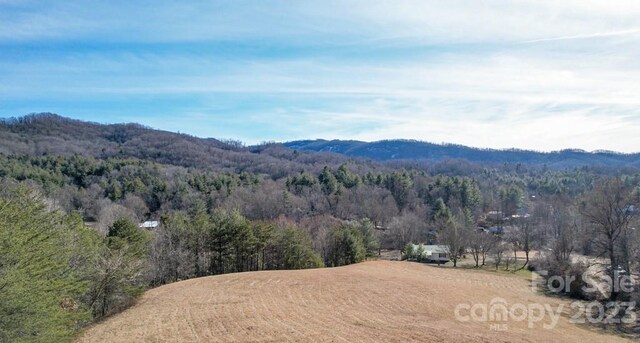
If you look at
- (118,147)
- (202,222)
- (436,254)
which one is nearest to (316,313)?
(202,222)

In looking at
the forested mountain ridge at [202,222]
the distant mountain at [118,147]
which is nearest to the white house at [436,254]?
the forested mountain ridge at [202,222]

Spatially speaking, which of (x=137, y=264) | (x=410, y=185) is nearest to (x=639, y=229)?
(x=137, y=264)

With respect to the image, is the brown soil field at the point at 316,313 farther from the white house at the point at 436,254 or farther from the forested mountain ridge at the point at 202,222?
the white house at the point at 436,254

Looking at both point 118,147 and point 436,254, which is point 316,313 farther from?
point 118,147

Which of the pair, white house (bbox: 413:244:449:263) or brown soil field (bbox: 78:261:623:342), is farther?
white house (bbox: 413:244:449:263)

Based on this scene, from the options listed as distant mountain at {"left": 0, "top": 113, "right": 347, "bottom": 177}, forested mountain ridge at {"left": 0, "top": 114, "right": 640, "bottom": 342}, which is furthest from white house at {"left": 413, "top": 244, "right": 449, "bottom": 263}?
distant mountain at {"left": 0, "top": 113, "right": 347, "bottom": 177}

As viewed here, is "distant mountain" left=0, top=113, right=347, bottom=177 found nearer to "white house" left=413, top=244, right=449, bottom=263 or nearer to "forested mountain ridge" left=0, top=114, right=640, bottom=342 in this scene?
"forested mountain ridge" left=0, top=114, right=640, bottom=342

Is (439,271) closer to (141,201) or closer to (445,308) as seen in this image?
(445,308)

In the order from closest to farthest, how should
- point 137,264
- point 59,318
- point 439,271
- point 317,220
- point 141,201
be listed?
point 59,318, point 137,264, point 439,271, point 317,220, point 141,201
